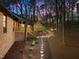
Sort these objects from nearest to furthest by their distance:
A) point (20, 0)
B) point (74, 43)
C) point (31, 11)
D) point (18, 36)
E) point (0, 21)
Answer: point (0, 21)
point (74, 43)
point (18, 36)
point (20, 0)
point (31, 11)

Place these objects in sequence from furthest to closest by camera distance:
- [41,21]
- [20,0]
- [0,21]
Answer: [41,21] < [20,0] < [0,21]

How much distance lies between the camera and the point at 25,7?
49062 millimetres

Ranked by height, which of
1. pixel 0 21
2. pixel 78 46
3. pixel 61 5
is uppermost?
pixel 61 5

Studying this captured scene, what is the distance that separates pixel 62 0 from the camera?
31.3m

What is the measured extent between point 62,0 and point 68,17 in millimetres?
3474

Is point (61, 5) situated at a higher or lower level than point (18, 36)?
higher

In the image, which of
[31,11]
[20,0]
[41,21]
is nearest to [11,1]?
[20,0]

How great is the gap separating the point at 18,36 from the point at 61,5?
283 inches

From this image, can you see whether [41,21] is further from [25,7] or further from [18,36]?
[18,36]

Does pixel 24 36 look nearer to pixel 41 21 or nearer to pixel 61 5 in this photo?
pixel 61 5

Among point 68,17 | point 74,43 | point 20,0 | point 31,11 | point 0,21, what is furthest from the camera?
point 31,11

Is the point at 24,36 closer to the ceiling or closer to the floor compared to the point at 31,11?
closer to the floor

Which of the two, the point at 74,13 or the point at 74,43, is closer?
the point at 74,43

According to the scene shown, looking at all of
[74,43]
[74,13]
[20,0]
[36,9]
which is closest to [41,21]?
[36,9]
